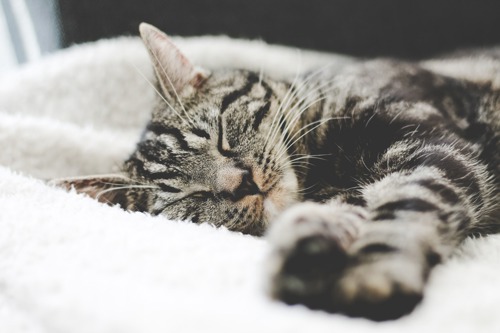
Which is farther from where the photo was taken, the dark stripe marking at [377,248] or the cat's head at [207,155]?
the cat's head at [207,155]

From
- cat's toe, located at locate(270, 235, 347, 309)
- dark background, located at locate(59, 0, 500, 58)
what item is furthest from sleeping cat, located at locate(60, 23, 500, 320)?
dark background, located at locate(59, 0, 500, 58)

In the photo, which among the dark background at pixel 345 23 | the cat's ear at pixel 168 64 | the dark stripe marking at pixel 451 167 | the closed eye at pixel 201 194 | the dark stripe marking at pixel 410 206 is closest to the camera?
the dark stripe marking at pixel 410 206

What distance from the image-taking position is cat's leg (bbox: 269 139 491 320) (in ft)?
1.67

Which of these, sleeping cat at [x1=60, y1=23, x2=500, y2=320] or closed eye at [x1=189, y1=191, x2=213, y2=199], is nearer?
sleeping cat at [x1=60, y1=23, x2=500, y2=320]

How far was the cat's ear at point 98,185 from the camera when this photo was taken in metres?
0.95

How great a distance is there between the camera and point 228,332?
18.3 inches

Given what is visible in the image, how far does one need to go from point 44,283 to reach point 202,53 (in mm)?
→ 1050

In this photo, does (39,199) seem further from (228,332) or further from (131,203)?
(228,332)

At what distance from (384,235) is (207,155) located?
421 mm

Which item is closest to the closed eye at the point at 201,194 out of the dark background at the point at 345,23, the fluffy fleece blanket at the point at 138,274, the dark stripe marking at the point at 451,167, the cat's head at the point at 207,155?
the cat's head at the point at 207,155

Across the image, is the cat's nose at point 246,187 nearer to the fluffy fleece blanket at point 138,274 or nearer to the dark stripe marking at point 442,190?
the fluffy fleece blanket at point 138,274

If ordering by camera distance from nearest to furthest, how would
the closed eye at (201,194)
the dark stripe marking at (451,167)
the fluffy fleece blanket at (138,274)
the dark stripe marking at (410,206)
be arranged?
the fluffy fleece blanket at (138,274), the dark stripe marking at (410,206), the dark stripe marking at (451,167), the closed eye at (201,194)

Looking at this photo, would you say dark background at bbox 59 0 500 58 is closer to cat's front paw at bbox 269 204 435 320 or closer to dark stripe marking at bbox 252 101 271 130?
dark stripe marking at bbox 252 101 271 130

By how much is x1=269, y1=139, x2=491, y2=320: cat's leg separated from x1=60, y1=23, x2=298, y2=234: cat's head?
16 centimetres
